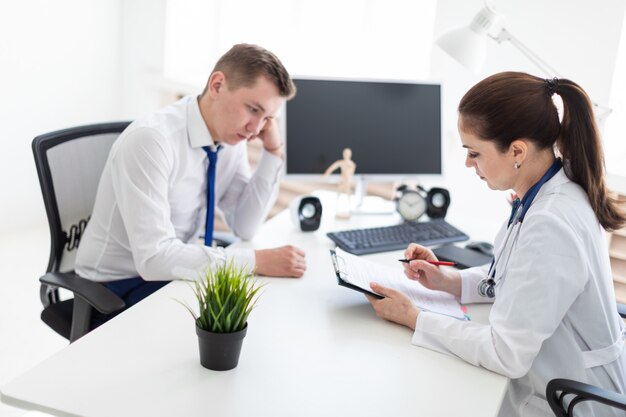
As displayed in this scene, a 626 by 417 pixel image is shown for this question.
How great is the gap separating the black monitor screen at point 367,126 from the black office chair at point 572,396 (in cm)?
120

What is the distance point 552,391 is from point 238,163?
4.27 ft

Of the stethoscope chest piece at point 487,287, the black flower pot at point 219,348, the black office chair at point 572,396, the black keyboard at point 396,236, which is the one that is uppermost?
the black keyboard at point 396,236

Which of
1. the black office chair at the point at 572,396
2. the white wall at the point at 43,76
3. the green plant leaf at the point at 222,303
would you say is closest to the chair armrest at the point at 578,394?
the black office chair at the point at 572,396

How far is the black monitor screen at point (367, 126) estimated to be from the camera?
2.17 metres

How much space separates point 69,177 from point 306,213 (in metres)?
0.75

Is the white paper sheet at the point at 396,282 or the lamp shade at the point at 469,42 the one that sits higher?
the lamp shade at the point at 469,42

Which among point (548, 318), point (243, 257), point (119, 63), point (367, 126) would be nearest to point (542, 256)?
point (548, 318)

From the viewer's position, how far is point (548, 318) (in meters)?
1.14

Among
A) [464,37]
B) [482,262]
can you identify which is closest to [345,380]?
[482,262]

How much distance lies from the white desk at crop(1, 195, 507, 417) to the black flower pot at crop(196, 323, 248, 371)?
0.05ft

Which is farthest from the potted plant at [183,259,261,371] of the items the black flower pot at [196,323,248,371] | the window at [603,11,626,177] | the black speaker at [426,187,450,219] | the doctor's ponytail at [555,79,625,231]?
the window at [603,11,626,177]

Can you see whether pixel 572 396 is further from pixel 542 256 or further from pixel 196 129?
pixel 196 129

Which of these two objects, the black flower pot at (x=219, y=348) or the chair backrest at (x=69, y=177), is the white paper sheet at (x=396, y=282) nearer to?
the black flower pot at (x=219, y=348)

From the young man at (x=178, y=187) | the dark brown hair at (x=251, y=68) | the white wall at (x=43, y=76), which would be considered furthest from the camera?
the white wall at (x=43, y=76)
